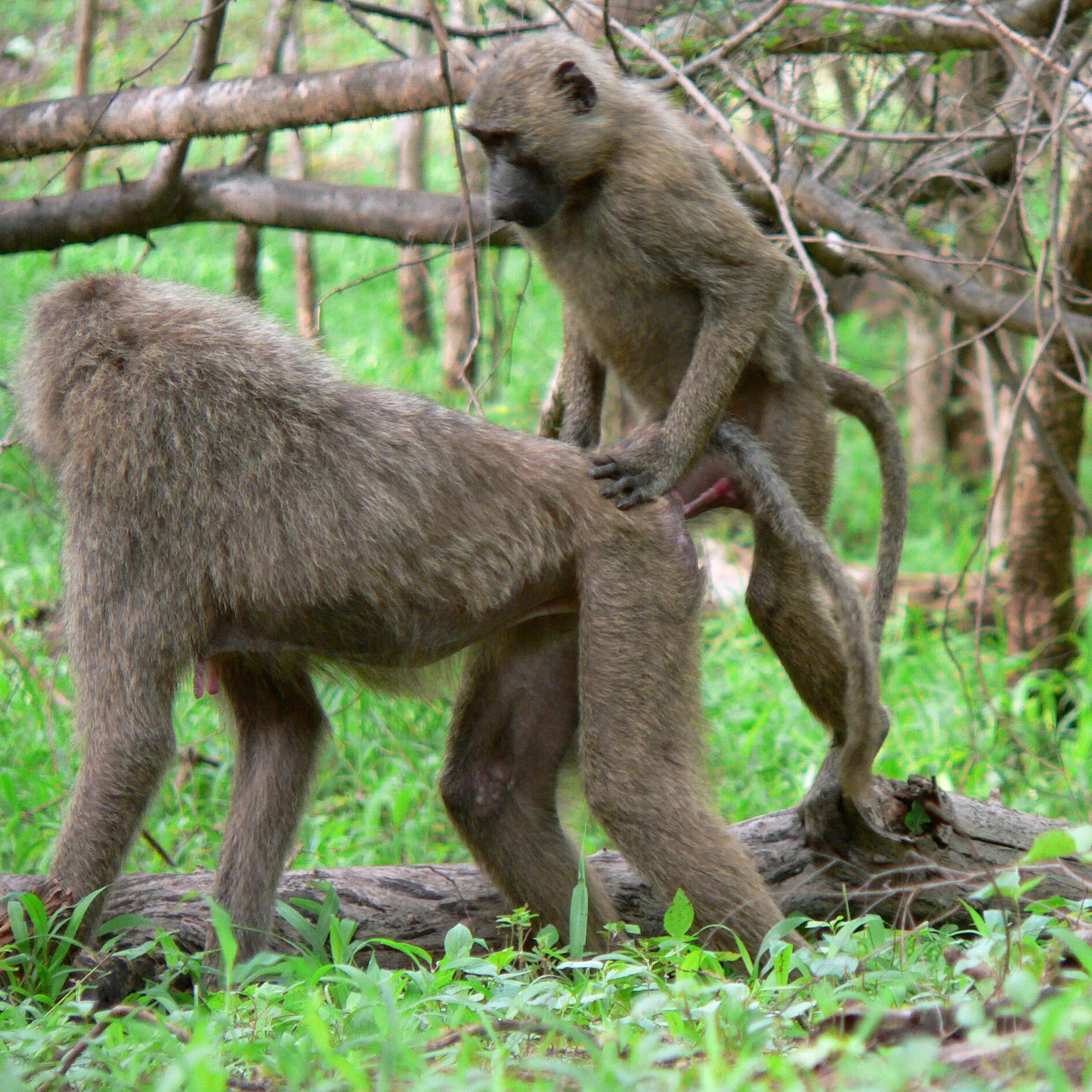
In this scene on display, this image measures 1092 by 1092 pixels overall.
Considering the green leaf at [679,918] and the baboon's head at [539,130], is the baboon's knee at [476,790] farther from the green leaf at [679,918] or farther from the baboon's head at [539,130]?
the baboon's head at [539,130]

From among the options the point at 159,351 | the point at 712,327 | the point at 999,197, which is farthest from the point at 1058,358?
the point at 159,351

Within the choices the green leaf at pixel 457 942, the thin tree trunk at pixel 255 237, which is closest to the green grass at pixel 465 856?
Result: the green leaf at pixel 457 942

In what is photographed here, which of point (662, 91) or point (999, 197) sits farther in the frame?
point (999, 197)

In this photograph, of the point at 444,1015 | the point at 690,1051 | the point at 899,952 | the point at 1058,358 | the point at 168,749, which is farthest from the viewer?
the point at 1058,358

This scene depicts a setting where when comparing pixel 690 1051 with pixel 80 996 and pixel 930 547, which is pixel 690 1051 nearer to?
pixel 80 996

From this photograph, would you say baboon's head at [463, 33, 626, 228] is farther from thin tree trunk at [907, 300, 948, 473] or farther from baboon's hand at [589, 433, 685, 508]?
thin tree trunk at [907, 300, 948, 473]

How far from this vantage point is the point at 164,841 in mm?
4520

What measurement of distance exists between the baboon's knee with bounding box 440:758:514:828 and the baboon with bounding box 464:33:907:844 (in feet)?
2.81

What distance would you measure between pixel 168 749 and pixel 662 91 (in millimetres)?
2551

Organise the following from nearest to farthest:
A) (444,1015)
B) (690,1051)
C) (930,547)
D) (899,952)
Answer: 1. (690,1051)
2. (444,1015)
3. (899,952)
4. (930,547)

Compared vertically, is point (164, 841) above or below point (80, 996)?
below

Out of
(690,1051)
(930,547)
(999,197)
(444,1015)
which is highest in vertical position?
(999,197)

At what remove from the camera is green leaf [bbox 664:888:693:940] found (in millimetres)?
2617

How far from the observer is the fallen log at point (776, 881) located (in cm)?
330
